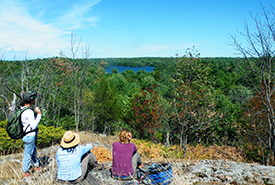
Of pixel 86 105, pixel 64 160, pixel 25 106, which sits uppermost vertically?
pixel 25 106

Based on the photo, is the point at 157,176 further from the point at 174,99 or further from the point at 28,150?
the point at 174,99

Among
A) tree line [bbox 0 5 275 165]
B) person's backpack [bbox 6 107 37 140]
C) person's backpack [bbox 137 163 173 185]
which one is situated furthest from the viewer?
tree line [bbox 0 5 275 165]

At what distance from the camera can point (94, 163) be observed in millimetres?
3721

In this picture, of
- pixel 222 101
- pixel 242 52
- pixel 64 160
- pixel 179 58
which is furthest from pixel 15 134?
pixel 222 101

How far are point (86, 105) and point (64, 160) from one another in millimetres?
20739

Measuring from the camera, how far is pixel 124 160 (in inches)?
134

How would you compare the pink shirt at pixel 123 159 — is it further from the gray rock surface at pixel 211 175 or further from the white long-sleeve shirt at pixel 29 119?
the white long-sleeve shirt at pixel 29 119

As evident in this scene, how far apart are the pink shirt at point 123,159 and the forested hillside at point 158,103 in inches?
67.2

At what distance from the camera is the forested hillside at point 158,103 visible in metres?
9.40

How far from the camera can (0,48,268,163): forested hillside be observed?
9398 mm

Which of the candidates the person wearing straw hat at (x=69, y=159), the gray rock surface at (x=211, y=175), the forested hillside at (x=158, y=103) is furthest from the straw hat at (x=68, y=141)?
the forested hillside at (x=158, y=103)

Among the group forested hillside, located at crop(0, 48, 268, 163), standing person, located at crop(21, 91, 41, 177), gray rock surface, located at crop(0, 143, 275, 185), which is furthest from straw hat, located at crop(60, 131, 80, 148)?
forested hillside, located at crop(0, 48, 268, 163)

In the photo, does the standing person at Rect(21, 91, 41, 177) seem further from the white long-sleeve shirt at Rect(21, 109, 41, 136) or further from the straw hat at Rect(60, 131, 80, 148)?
the straw hat at Rect(60, 131, 80, 148)

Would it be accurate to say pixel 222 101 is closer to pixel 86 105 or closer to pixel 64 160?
pixel 86 105
